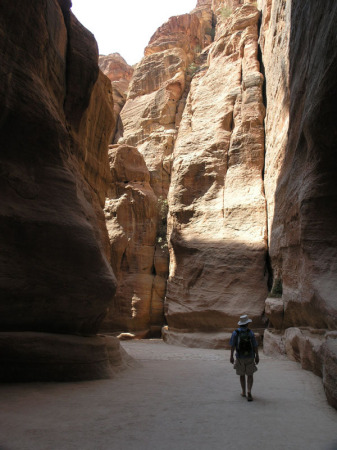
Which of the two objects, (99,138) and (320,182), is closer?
(320,182)

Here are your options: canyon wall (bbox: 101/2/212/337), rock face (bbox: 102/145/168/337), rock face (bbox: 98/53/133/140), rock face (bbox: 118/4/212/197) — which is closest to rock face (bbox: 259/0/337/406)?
rock face (bbox: 102/145/168/337)

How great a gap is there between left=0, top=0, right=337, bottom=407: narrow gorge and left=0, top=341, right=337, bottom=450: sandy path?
63 centimetres

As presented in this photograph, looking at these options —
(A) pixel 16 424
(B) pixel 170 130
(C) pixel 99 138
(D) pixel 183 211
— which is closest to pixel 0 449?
(A) pixel 16 424

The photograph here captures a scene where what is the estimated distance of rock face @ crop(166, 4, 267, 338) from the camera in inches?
584

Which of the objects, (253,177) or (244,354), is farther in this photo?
(253,177)

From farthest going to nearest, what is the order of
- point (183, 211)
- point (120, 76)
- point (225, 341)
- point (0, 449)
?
point (120, 76), point (183, 211), point (225, 341), point (0, 449)

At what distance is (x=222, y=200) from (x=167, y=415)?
44.6 feet

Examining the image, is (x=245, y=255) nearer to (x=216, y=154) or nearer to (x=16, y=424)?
(x=216, y=154)

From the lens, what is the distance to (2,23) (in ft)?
20.7

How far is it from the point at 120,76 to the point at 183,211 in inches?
992

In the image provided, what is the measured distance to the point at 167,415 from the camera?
13.8 ft

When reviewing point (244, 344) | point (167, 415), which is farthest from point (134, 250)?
point (167, 415)

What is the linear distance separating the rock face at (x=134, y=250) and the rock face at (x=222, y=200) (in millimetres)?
2086

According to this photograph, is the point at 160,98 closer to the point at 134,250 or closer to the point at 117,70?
the point at 134,250
